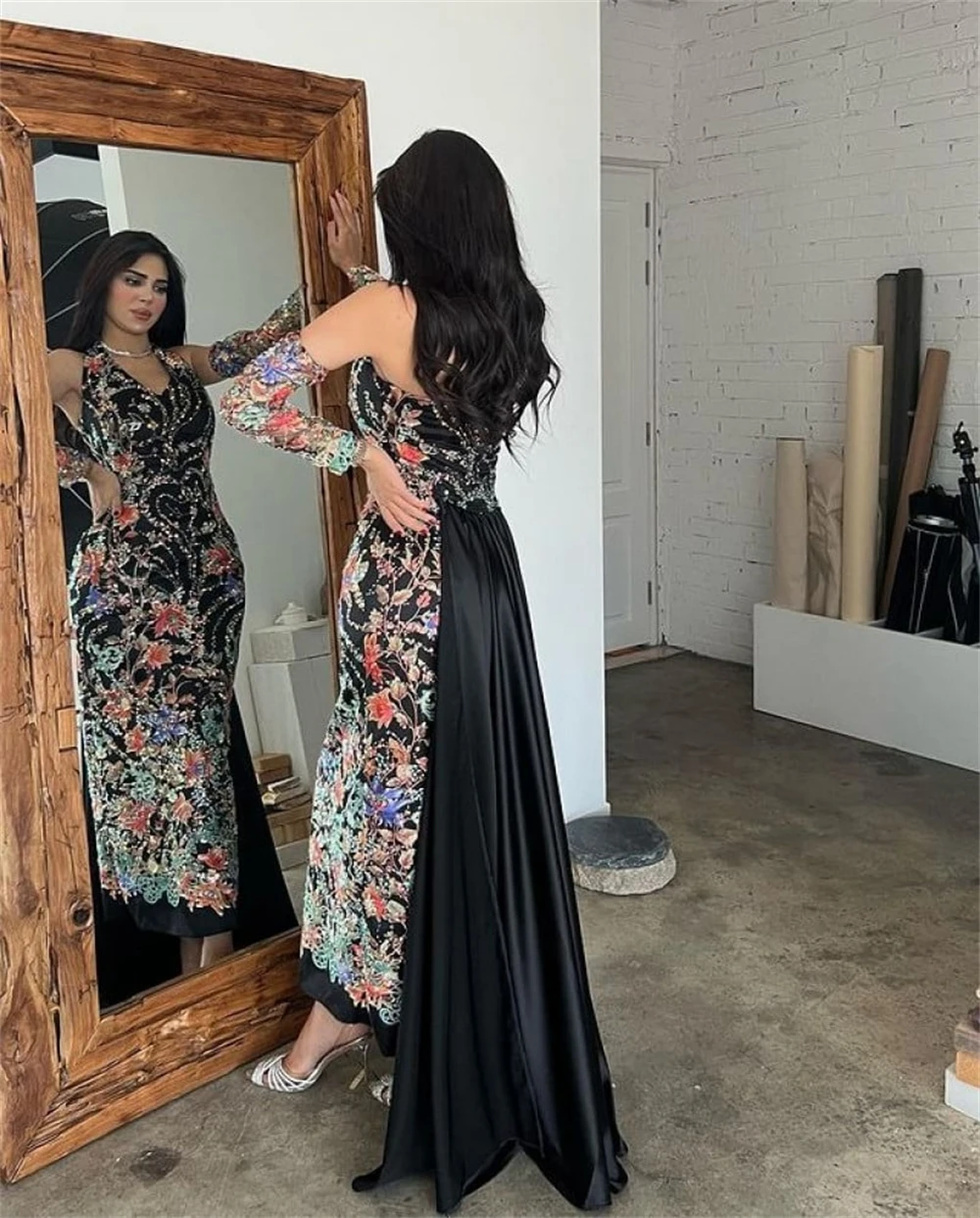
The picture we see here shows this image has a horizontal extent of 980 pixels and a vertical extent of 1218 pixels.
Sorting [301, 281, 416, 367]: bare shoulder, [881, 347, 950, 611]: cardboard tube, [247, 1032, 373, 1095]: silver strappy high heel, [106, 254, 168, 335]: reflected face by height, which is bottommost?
[247, 1032, 373, 1095]: silver strappy high heel

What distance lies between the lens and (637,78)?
17.1 feet

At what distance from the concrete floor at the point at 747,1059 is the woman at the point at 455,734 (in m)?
0.16

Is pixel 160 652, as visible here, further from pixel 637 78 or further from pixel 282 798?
pixel 637 78

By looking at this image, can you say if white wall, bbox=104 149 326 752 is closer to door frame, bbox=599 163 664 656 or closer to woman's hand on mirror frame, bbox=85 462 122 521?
woman's hand on mirror frame, bbox=85 462 122 521

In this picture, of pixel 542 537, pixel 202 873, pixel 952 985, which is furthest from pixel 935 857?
pixel 202 873

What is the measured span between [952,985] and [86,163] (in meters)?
2.49

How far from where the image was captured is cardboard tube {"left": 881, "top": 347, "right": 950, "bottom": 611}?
4.40 meters

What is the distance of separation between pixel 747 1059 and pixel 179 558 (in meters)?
1.54

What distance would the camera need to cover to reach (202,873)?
2436mm

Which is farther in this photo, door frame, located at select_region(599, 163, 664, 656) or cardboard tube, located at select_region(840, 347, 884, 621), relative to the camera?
door frame, located at select_region(599, 163, 664, 656)

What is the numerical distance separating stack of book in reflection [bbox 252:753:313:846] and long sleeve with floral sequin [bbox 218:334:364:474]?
2.38 ft

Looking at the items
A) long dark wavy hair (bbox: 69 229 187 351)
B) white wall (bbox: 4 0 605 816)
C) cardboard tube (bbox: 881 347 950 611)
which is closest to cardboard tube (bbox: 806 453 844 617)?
cardboard tube (bbox: 881 347 950 611)

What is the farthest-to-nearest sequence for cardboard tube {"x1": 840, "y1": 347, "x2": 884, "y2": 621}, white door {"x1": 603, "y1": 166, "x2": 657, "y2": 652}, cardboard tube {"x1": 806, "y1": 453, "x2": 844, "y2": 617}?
1. white door {"x1": 603, "y1": 166, "x2": 657, "y2": 652}
2. cardboard tube {"x1": 806, "y1": 453, "x2": 844, "y2": 617}
3. cardboard tube {"x1": 840, "y1": 347, "x2": 884, "y2": 621}

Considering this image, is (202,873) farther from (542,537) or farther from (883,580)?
(883,580)
